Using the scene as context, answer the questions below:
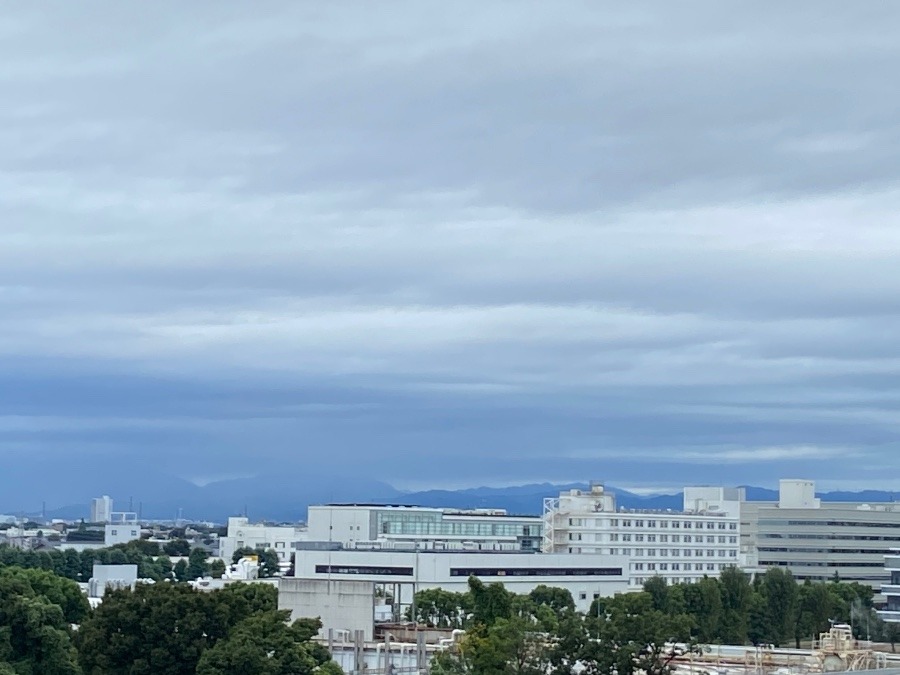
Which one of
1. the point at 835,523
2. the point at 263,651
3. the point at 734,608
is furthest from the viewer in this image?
the point at 835,523

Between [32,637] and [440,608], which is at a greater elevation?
[440,608]

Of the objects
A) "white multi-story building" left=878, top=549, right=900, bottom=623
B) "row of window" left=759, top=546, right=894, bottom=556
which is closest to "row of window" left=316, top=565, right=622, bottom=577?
"white multi-story building" left=878, top=549, right=900, bottom=623

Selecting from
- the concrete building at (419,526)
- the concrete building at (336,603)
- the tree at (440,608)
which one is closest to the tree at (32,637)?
the concrete building at (336,603)

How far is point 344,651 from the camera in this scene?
71.6 m

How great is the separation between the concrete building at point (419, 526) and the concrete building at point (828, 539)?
29.0 m

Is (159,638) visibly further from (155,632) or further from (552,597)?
(552,597)

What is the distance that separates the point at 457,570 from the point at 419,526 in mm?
49610

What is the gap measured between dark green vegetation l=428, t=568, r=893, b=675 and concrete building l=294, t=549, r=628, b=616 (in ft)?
42.5

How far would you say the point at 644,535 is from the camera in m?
160

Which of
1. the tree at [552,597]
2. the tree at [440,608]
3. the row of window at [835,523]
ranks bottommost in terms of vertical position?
the tree at [440,608]

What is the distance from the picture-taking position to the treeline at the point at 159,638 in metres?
55.0

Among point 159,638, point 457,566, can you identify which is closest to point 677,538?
point 457,566

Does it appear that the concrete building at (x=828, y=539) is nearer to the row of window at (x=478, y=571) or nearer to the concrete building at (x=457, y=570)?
the concrete building at (x=457, y=570)

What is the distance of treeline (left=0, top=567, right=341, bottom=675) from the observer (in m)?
55.0
